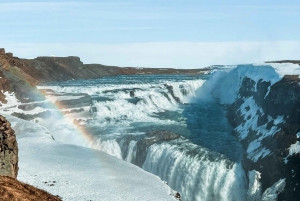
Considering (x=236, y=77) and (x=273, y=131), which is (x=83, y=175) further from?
(x=236, y=77)

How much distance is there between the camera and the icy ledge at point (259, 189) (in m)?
27.9

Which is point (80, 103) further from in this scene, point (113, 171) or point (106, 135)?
point (113, 171)

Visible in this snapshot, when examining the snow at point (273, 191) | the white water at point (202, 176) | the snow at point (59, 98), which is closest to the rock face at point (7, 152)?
the white water at point (202, 176)

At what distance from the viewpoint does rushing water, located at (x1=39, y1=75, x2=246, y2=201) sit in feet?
99.8

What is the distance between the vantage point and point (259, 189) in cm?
2894

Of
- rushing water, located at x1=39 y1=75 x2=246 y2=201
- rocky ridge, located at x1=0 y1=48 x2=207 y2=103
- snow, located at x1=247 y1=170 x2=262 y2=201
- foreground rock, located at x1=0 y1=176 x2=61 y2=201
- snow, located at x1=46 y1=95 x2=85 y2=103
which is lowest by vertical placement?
snow, located at x1=247 y1=170 x2=262 y2=201

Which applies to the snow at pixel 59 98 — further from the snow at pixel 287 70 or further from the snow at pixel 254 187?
the snow at pixel 254 187

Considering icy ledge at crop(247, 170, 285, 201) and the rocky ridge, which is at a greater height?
the rocky ridge

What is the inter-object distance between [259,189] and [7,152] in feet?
53.2

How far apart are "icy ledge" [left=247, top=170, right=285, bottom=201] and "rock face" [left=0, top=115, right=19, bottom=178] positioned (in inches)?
598

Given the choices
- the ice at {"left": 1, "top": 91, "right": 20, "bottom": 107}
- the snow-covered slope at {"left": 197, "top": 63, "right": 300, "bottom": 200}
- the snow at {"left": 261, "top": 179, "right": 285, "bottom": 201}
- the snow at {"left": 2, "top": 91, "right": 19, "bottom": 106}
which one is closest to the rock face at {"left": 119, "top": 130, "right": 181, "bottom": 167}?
the snow-covered slope at {"left": 197, "top": 63, "right": 300, "bottom": 200}

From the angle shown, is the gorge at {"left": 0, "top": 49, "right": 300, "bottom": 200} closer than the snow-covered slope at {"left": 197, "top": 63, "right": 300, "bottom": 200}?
No

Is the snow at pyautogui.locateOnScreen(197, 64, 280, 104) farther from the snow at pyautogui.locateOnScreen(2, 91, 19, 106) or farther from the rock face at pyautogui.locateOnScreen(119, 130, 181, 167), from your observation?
the snow at pyautogui.locateOnScreen(2, 91, 19, 106)

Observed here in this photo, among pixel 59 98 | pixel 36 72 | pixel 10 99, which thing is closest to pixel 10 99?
pixel 10 99
